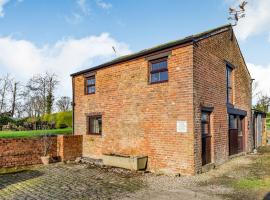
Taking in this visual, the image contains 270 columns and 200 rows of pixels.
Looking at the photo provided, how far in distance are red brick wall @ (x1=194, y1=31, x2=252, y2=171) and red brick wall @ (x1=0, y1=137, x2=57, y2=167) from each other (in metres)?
8.32

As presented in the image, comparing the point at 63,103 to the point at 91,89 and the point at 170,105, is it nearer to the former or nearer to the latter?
the point at 91,89

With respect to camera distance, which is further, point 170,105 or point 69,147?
point 69,147

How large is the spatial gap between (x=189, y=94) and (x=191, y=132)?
1.53 m

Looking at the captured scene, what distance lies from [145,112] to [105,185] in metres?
4.14

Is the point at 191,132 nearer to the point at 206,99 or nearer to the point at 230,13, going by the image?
the point at 206,99

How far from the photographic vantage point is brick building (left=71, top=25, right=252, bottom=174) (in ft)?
34.7

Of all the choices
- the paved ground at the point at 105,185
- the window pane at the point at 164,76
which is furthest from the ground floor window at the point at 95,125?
the window pane at the point at 164,76

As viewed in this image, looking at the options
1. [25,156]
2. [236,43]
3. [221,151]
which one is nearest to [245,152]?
[221,151]

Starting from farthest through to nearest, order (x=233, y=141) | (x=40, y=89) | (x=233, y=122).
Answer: (x=40, y=89), (x=233, y=122), (x=233, y=141)

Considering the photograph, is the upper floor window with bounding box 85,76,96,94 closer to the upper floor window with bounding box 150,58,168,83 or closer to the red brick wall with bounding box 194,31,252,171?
the upper floor window with bounding box 150,58,168,83

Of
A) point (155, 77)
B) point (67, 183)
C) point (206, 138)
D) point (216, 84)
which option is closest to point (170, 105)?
point (155, 77)

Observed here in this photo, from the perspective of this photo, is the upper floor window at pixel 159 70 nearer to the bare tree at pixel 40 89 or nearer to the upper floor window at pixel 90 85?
the upper floor window at pixel 90 85

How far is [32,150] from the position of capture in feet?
43.9

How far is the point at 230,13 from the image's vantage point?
1502cm
